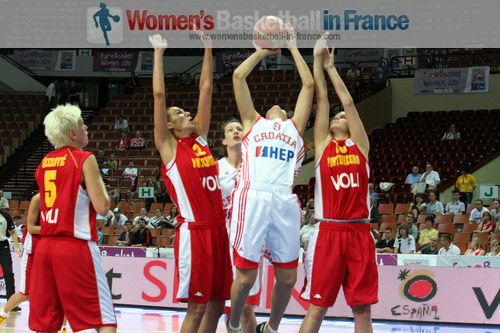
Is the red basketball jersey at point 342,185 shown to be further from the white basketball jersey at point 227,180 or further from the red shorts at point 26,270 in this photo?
the red shorts at point 26,270

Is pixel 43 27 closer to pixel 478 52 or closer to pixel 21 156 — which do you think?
pixel 21 156

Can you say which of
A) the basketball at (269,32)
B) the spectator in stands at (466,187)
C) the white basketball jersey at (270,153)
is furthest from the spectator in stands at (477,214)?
the basketball at (269,32)

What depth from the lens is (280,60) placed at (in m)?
32.2

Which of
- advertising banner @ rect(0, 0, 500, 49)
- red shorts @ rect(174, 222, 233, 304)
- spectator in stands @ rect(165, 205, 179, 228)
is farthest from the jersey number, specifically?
advertising banner @ rect(0, 0, 500, 49)

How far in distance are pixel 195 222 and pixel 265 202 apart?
23.1 inches

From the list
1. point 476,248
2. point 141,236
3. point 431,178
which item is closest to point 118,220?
point 141,236

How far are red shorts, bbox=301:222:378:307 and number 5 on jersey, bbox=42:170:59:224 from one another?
8.00ft

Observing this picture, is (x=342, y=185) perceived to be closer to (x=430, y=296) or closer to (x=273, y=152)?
(x=273, y=152)

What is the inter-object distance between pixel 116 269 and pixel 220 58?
1638 centimetres

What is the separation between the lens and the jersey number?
6543 millimetres

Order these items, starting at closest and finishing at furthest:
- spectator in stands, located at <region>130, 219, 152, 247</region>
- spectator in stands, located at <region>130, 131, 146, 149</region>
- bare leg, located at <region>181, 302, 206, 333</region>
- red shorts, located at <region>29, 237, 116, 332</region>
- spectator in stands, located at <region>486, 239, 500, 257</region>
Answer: red shorts, located at <region>29, 237, 116, 332</region> < bare leg, located at <region>181, 302, 206, 333</region> < spectator in stands, located at <region>486, 239, 500, 257</region> < spectator in stands, located at <region>130, 219, 152, 247</region> < spectator in stands, located at <region>130, 131, 146, 149</region>

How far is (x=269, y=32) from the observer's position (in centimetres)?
775

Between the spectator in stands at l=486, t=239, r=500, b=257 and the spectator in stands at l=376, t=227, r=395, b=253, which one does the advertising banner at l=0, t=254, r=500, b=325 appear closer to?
the spectator in stands at l=486, t=239, r=500, b=257

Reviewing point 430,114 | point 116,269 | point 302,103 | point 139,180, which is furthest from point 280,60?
point 302,103
